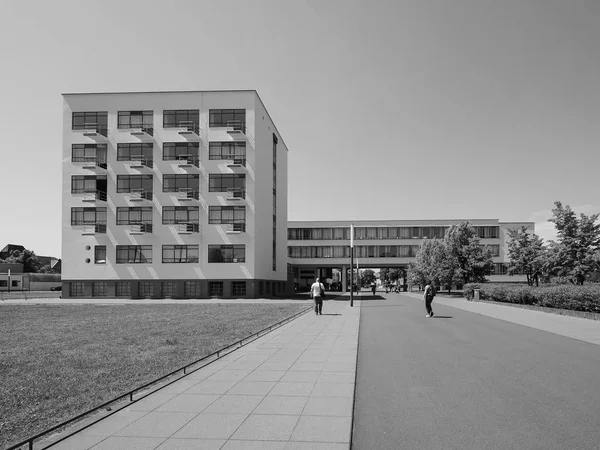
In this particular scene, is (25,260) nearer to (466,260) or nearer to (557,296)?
(466,260)

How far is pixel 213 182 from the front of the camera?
53500 mm

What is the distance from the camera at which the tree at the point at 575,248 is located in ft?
122

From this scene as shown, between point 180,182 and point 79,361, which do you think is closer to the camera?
point 79,361

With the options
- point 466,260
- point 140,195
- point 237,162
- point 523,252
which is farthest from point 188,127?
point 523,252

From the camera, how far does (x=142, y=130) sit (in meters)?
53.7

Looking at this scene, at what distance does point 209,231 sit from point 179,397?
150ft

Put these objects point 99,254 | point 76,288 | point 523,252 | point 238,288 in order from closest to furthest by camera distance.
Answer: point 238,288 < point 76,288 < point 99,254 < point 523,252

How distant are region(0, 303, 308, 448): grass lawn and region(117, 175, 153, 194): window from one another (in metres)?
34.5

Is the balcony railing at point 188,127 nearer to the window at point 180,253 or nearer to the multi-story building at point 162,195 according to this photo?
the multi-story building at point 162,195

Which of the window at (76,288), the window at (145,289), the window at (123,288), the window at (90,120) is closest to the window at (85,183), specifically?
the window at (90,120)

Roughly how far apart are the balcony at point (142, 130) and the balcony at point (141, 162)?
2353mm

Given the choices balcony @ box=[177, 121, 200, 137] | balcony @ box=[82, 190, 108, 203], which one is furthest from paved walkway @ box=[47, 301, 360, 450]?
balcony @ box=[82, 190, 108, 203]

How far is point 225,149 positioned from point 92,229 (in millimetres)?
16089

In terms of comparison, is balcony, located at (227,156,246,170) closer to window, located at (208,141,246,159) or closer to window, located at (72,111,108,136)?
window, located at (208,141,246,159)
